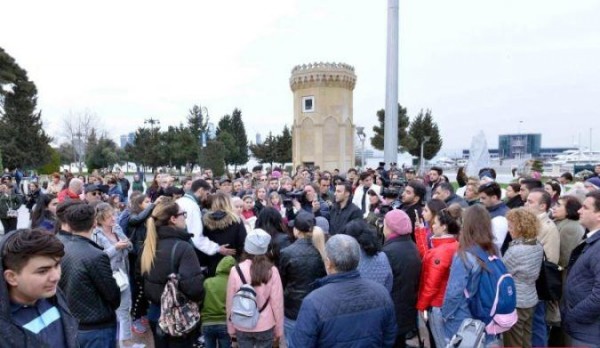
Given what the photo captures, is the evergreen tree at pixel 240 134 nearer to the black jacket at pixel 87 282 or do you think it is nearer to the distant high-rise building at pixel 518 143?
the black jacket at pixel 87 282

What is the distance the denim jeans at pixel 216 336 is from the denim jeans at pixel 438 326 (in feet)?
6.46

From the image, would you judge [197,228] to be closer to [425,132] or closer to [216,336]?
[216,336]

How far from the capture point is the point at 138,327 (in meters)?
4.87

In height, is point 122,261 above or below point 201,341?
above

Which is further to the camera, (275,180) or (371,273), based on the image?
(275,180)

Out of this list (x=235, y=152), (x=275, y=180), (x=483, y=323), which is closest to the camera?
(x=483, y=323)

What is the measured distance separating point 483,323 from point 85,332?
3122 millimetres

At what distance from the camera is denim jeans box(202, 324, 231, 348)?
3.44m

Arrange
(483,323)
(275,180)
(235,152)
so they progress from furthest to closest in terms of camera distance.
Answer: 1. (235,152)
2. (275,180)
3. (483,323)

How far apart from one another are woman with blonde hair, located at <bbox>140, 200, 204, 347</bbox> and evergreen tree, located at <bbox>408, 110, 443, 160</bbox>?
40.7 metres

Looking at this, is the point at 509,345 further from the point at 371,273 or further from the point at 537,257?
the point at 371,273

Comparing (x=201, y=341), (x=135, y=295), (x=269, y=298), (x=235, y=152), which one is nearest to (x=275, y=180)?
(x=135, y=295)

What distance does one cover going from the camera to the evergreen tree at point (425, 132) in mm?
41875

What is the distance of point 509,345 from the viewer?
3545mm
